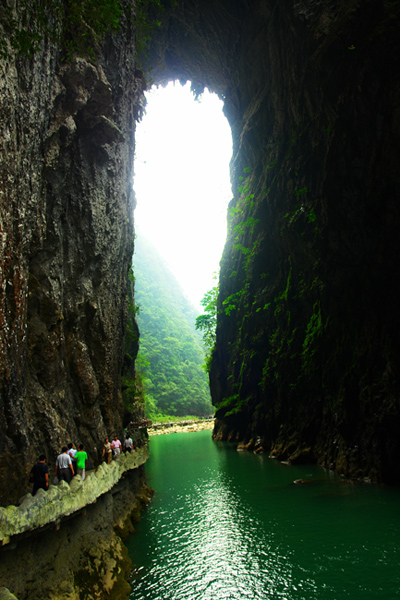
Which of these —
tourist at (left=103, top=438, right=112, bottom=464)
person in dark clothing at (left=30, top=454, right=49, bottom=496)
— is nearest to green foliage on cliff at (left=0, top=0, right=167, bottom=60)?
person in dark clothing at (left=30, top=454, right=49, bottom=496)

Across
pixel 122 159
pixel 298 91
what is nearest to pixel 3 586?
pixel 122 159

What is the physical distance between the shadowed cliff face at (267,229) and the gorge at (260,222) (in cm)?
8

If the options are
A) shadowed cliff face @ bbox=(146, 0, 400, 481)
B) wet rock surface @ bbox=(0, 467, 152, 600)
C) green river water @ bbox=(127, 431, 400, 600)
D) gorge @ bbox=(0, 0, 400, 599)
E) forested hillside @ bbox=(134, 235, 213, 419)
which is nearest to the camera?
wet rock surface @ bbox=(0, 467, 152, 600)

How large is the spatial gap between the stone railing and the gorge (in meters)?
1.45


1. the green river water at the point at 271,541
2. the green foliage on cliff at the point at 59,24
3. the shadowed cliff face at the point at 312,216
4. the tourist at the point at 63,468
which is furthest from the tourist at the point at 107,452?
the green foliage on cliff at the point at 59,24

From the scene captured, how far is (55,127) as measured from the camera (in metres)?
12.3

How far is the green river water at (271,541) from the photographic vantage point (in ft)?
27.2

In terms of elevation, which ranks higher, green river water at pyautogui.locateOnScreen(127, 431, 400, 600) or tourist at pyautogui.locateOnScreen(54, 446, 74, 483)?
tourist at pyautogui.locateOnScreen(54, 446, 74, 483)

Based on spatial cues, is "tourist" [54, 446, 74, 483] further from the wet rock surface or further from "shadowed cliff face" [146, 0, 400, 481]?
"shadowed cliff face" [146, 0, 400, 481]

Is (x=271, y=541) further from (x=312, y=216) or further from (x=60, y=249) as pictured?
(x=312, y=216)

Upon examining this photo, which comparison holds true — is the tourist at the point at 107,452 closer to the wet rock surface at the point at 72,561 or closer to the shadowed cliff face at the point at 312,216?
the wet rock surface at the point at 72,561

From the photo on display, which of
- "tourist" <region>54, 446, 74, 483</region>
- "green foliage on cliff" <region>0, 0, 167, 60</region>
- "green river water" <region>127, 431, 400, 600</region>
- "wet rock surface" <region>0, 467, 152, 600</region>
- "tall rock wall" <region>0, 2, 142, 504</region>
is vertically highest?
"green foliage on cliff" <region>0, 0, 167, 60</region>

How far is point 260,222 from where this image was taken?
92.5ft

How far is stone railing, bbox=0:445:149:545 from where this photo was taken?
235 inches
